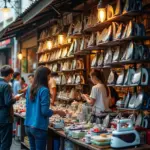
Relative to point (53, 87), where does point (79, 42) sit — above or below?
above

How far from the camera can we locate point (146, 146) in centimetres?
497

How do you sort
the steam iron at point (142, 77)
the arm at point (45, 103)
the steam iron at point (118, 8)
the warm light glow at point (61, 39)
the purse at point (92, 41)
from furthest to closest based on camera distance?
the warm light glow at point (61, 39) → the purse at point (92, 41) → the steam iron at point (118, 8) → the steam iron at point (142, 77) → the arm at point (45, 103)

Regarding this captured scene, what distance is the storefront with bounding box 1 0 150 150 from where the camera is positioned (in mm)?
5125

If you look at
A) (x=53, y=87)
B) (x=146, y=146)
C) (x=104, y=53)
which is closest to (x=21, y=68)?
(x=53, y=87)

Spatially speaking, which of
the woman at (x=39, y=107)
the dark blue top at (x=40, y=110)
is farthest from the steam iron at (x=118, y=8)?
the dark blue top at (x=40, y=110)

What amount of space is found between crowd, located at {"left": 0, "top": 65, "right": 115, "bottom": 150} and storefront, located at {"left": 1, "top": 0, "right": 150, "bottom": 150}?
0.75 feet

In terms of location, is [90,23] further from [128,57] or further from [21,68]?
[21,68]

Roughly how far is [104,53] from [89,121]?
1601 mm

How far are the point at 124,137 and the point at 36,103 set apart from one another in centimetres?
155

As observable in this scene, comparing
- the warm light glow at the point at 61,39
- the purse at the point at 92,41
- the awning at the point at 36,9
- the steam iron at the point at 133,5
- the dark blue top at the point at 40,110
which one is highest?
the awning at the point at 36,9

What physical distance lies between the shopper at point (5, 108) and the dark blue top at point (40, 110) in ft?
2.66

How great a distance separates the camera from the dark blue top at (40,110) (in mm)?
5520

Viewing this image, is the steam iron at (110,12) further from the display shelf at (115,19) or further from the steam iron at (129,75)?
the steam iron at (129,75)

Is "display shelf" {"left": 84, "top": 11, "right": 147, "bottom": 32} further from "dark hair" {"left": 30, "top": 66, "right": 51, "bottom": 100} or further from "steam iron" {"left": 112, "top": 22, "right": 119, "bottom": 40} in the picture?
"dark hair" {"left": 30, "top": 66, "right": 51, "bottom": 100}
